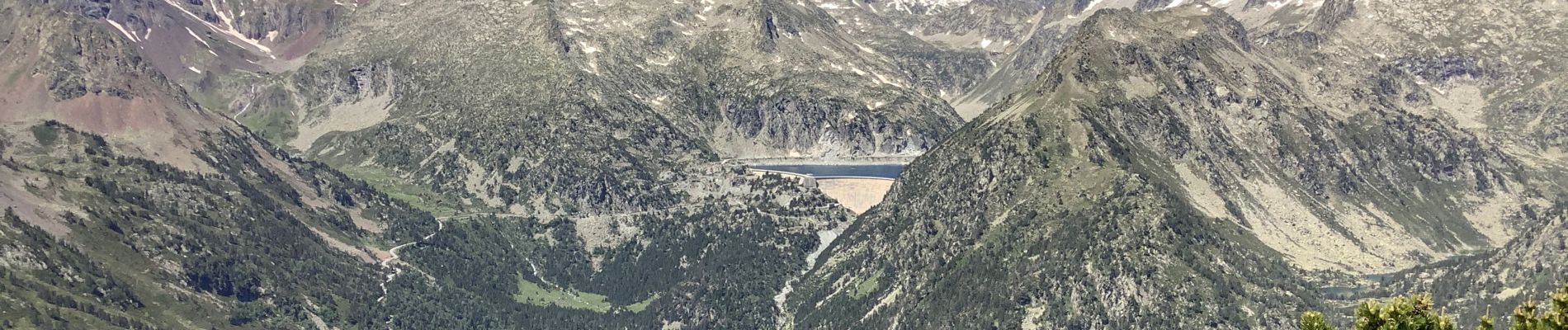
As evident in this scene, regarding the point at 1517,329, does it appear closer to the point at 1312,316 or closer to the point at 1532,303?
the point at 1532,303

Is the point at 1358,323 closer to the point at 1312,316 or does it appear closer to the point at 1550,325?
the point at 1312,316

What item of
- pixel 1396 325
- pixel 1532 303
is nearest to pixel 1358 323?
pixel 1396 325

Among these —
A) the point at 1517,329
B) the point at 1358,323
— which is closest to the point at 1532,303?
the point at 1517,329

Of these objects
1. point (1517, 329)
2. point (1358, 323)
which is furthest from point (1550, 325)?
point (1358, 323)

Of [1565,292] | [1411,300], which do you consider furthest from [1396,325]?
[1565,292]

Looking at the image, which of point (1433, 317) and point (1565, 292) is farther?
point (1433, 317)

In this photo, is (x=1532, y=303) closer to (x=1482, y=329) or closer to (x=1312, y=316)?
(x=1482, y=329)
